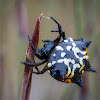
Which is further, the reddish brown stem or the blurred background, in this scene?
the blurred background

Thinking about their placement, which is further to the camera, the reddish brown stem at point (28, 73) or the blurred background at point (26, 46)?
the blurred background at point (26, 46)

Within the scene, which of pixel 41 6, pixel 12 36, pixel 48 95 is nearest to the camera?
pixel 48 95

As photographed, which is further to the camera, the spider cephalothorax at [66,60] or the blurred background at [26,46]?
the blurred background at [26,46]

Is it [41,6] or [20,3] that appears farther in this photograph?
[41,6]

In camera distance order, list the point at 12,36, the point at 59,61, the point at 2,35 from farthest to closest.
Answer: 1. the point at 12,36
2. the point at 2,35
3. the point at 59,61

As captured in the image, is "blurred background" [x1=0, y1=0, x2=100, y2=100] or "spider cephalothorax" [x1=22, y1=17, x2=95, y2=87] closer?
"spider cephalothorax" [x1=22, y1=17, x2=95, y2=87]

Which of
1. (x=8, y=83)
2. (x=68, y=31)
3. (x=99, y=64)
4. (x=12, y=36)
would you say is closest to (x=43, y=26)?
(x=68, y=31)

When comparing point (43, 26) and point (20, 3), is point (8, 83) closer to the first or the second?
point (20, 3)

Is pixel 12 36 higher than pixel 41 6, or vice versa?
pixel 41 6

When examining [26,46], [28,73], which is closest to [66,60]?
[28,73]

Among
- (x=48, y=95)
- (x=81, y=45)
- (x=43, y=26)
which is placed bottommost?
(x=48, y=95)

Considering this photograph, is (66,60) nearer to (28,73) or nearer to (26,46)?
(28,73)
